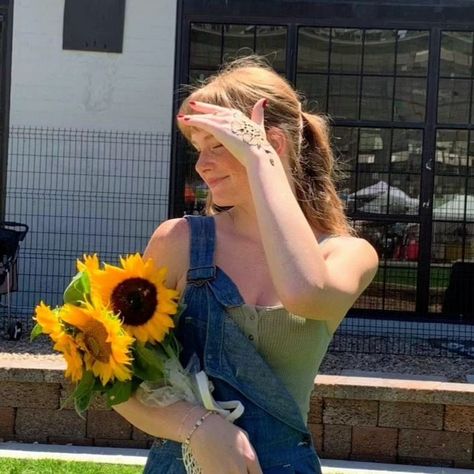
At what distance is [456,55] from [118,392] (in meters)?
9.15

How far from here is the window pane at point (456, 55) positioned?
9898mm

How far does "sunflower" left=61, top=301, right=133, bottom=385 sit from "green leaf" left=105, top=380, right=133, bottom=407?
18mm

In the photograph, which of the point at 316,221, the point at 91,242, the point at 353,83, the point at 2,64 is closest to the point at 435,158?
the point at 353,83

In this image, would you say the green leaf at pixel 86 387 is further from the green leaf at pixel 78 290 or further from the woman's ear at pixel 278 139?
the woman's ear at pixel 278 139

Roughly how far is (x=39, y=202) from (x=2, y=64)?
1.69 m

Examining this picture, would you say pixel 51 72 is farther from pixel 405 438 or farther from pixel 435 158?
pixel 405 438

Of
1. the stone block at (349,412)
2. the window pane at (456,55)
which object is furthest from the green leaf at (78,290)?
the window pane at (456,55)

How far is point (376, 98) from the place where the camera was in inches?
394

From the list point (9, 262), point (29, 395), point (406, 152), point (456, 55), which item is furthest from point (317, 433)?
point (456, 55)

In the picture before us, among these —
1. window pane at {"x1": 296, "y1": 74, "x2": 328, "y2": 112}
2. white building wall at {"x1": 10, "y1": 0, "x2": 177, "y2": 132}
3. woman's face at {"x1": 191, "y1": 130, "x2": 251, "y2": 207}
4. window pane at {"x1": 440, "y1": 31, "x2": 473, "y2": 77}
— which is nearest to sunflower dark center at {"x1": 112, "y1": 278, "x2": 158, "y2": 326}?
woman's face at {"x1": 191, "y1": 130, "x2": 251, "y2": 207}

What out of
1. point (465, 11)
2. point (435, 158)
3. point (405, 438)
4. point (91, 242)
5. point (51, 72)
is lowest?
point (405, 438)

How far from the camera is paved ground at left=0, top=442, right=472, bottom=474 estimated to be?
5191mm

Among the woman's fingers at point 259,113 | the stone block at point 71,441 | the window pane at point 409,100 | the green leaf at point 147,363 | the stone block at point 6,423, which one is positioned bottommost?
the stone block at point 71,441

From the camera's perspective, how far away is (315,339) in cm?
162
